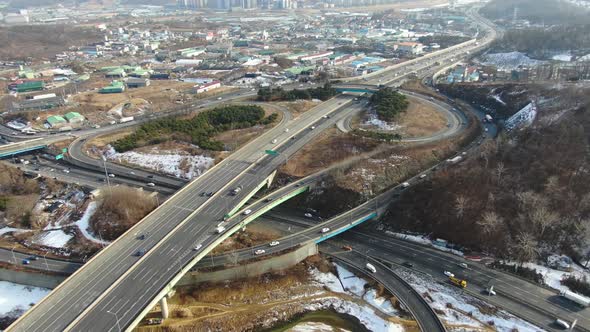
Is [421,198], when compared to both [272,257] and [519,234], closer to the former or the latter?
[519,234]

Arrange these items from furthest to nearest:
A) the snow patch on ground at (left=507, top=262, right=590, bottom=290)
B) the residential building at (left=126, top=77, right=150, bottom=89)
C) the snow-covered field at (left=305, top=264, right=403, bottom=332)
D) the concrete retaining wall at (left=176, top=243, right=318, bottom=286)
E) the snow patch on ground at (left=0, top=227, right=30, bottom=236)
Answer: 1. the residential building at (left=126, top=77, right=150, bottom=89)
2. the snow patch on ground at (left=0, top=227, right=30, bottom=236)
3. the concrete retaining wall at (left=176, top=243, right=318, bottom=286)
4. the snow patch on ground at (left=507, top=262, right=590, bottom=290)
5. the snow-covered field at (left=305, top=264, right=403, bottom=332)

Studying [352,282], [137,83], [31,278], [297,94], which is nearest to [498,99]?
[297,94]

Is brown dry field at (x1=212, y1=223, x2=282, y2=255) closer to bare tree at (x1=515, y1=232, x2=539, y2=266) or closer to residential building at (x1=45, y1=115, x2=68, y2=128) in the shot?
bare tree at (x1=515, y1=232, x2=539, y2=266)

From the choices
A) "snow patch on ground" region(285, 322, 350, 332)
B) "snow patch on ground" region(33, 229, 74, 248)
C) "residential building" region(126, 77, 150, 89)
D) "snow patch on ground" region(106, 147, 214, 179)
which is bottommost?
"snow patch on ground" region(285, 322, 350, 332)

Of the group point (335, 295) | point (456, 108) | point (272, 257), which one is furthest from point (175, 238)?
point (456, 108)

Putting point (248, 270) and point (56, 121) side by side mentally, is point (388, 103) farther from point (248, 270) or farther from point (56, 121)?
point (56, 121)

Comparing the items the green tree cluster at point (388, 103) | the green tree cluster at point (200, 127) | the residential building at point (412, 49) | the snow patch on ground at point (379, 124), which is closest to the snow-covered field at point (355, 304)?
the green tree cluster at point (200, 127)

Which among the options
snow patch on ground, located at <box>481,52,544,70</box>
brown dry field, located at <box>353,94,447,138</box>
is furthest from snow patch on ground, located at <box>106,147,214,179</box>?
snow patch on ground, located at <box>481,52,544,70</box>
